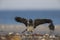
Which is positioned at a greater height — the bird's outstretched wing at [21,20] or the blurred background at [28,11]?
the blurred background at [28,11]

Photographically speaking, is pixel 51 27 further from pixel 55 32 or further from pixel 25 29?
pixel 25 29

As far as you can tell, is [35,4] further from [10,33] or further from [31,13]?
[10,33]

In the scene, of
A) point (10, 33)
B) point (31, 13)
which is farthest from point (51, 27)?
point (10, 33)

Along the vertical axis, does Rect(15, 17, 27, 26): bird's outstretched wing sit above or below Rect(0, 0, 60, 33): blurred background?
below

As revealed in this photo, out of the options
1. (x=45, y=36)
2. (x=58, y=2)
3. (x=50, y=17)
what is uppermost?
(x=58, y=2)

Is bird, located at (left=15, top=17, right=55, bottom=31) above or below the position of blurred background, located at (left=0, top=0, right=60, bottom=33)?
below

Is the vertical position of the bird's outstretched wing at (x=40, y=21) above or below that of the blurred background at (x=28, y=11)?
below

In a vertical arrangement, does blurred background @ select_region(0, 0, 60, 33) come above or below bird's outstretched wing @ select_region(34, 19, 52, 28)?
above

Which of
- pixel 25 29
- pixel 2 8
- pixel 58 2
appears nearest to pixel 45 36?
pixel 25 29

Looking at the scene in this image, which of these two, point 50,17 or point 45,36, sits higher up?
point 50,17

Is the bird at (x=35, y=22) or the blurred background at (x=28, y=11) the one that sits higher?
the blurred background at (x=28, y=11)
